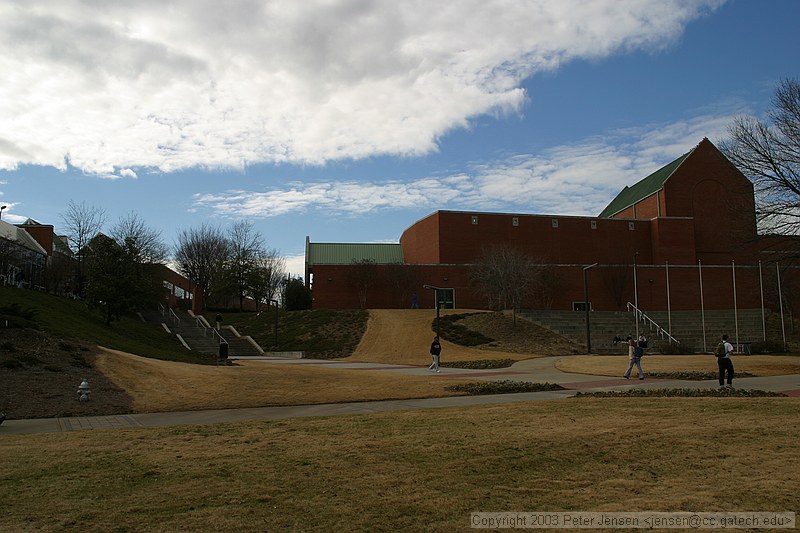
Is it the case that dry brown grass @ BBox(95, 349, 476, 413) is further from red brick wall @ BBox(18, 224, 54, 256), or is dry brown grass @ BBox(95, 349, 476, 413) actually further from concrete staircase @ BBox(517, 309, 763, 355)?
red brick wall @ BBox(18, 224, 54, 256)

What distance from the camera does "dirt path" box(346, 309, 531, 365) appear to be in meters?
40.9

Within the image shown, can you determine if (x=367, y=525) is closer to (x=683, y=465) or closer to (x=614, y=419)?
(x=683, y=465)

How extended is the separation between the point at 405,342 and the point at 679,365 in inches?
861

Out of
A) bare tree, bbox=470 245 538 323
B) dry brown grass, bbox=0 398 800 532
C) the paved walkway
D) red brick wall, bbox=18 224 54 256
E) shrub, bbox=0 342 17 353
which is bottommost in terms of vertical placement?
the paved walkway

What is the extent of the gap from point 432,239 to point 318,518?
2385 inches

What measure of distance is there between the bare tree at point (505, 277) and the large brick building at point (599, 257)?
10.1 feet

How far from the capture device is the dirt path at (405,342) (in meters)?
40.9

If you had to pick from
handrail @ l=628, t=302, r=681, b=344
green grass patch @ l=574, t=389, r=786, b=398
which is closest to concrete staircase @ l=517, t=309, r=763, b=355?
handrail @ l=628, t=302, r=681, b=344

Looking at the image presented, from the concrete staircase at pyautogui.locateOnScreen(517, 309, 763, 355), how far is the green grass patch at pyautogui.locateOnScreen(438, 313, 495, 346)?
18.1 feet

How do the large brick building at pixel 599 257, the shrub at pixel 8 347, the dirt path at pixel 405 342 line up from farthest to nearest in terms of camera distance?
the large brick building at pixel 599 257
the dirt path at pixel 405 342
the shrub at pixel 8 347

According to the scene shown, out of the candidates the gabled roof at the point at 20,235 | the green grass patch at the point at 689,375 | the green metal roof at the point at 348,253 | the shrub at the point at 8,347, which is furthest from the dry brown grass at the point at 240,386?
the green metal roof at the point at 348,253

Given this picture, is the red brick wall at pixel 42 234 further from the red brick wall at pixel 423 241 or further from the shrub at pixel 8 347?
the shrub at pixel 8 347

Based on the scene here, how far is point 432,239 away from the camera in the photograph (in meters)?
66.2

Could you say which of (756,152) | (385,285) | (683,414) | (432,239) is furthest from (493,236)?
(683,414)
